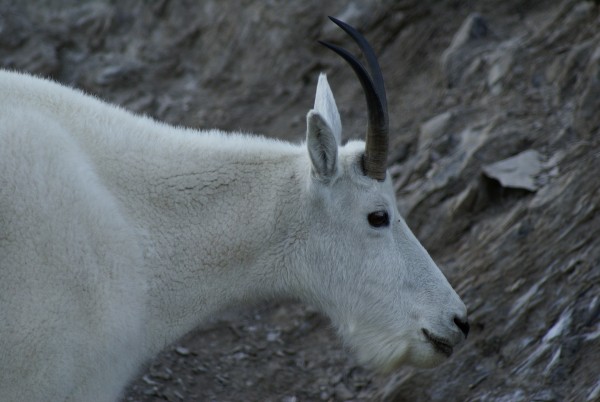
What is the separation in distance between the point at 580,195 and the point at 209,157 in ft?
10.2

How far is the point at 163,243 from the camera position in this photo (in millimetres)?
5039

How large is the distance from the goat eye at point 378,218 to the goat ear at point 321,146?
36 cm

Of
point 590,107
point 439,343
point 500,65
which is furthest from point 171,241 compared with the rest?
point 500,65

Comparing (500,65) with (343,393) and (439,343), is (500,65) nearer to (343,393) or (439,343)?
(343,393)

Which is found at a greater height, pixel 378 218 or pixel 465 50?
pixel 378 218

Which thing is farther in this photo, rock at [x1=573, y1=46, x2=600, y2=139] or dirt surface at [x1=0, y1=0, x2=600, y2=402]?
rock at [x1=573, y1=46, x2=600, y2=139]

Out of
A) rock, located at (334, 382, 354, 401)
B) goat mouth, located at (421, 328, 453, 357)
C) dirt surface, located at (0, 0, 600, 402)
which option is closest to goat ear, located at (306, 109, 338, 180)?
dirt surface, located at (0, 0, 600, 402)

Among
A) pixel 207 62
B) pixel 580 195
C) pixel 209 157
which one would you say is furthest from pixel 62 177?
pixel 207 62

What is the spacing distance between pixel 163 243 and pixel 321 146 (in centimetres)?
105

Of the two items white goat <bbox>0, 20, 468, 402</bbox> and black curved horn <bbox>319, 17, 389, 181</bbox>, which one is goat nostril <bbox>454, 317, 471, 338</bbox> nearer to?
white goat <bbox>0, 20, 468, 402</bbox>

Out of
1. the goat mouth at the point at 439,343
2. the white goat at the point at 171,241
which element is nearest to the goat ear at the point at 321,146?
the white goat at the point at 171,241

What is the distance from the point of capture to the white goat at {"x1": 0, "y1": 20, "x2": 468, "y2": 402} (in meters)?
4.53

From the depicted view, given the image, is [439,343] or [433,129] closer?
[439,343]

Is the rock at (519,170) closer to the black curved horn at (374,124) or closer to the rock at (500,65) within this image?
the rock at (500,65)
